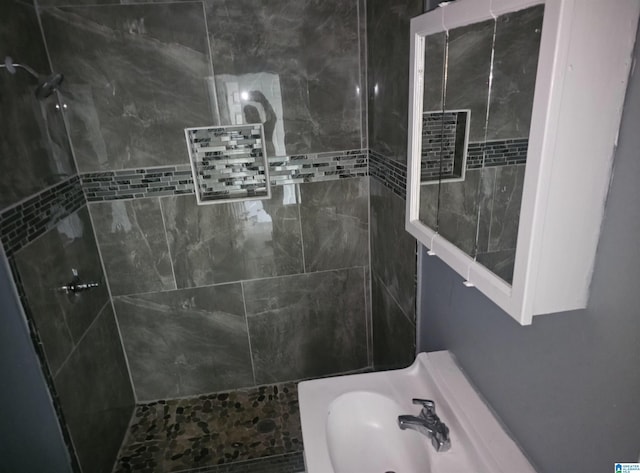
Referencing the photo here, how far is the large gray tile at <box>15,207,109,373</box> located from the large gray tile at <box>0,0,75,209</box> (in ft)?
0.68

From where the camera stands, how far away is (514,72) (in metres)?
0.77

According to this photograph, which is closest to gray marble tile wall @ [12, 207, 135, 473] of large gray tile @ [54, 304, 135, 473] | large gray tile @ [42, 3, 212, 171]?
large gray tile @ [54, 304, 135, 473]

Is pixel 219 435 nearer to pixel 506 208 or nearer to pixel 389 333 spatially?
pixel 389 333

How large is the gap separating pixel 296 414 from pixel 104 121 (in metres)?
1.78

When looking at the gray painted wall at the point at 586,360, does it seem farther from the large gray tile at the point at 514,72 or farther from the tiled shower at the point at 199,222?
the tiled shower at the point at 199,222

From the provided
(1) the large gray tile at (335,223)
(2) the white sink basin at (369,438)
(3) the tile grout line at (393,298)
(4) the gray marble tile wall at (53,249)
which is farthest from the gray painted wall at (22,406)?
(3) the tile grout line at (393,298)

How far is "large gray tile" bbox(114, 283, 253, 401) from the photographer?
2.23 meters

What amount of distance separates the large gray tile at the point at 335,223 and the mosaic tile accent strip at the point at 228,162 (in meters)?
0.25

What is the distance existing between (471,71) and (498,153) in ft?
0.74

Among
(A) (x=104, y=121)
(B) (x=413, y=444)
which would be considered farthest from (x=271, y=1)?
(B) (x=413, y=444)

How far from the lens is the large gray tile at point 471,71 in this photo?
0.86 meters

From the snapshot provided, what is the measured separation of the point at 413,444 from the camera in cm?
109

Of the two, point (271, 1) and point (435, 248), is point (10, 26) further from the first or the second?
point (435, 248)

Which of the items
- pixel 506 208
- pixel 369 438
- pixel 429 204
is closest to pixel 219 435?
pixel 369 438
